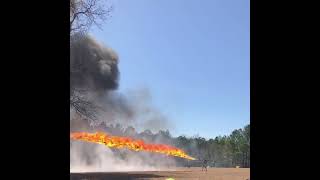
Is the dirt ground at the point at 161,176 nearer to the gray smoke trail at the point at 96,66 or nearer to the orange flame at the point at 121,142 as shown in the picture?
the orange flame at the point at 121,142

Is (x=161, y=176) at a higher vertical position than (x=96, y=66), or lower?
lower

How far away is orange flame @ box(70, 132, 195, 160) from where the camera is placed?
4845 centimetres

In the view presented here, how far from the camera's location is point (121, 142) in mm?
53500

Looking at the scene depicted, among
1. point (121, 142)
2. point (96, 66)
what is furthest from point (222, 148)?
point (96, 66)

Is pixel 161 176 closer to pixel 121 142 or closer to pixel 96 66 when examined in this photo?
pixel 121 142

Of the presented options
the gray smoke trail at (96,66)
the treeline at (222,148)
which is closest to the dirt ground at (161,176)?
the gray smoke trail at (96,66)

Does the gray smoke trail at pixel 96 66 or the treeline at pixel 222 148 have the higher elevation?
the gray smoke trail at pixel 96 66

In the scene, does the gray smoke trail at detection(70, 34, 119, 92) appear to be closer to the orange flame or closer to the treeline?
the orange flame

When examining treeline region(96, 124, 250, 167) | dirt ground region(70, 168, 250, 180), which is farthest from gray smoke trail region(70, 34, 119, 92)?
treeline region(96, 124, 250, 167)

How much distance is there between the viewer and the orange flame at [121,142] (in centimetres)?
4845
